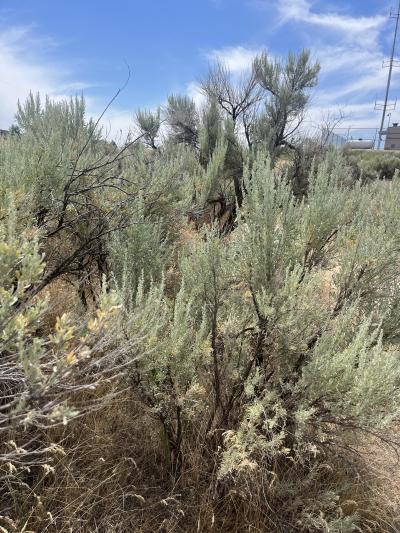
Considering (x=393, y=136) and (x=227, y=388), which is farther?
(x=393, y=136)

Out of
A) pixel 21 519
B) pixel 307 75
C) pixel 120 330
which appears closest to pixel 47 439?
pixel 21 519

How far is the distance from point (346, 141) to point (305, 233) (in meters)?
16.3

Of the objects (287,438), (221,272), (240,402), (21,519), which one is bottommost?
(21,519)

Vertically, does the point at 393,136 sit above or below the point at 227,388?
above

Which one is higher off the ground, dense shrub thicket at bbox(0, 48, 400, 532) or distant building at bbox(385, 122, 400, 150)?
→ distant building at bbox(385, 122, 400, 150)

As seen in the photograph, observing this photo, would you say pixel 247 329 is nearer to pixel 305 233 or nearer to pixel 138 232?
pixel 305 233

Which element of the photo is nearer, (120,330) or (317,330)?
(120,330)

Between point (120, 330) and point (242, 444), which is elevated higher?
point (120, 330)

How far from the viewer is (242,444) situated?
219 cm

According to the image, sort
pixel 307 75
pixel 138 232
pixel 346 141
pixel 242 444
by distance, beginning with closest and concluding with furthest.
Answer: pixel 242 444
pixel 138 232
pixel 307 75
pixel 346 141

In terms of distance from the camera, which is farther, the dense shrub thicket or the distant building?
the distant building

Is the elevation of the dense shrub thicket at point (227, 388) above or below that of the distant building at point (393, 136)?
below

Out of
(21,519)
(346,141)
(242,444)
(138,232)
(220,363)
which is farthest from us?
(346,141)

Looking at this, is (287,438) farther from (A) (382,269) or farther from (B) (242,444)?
(A) (382,269)
